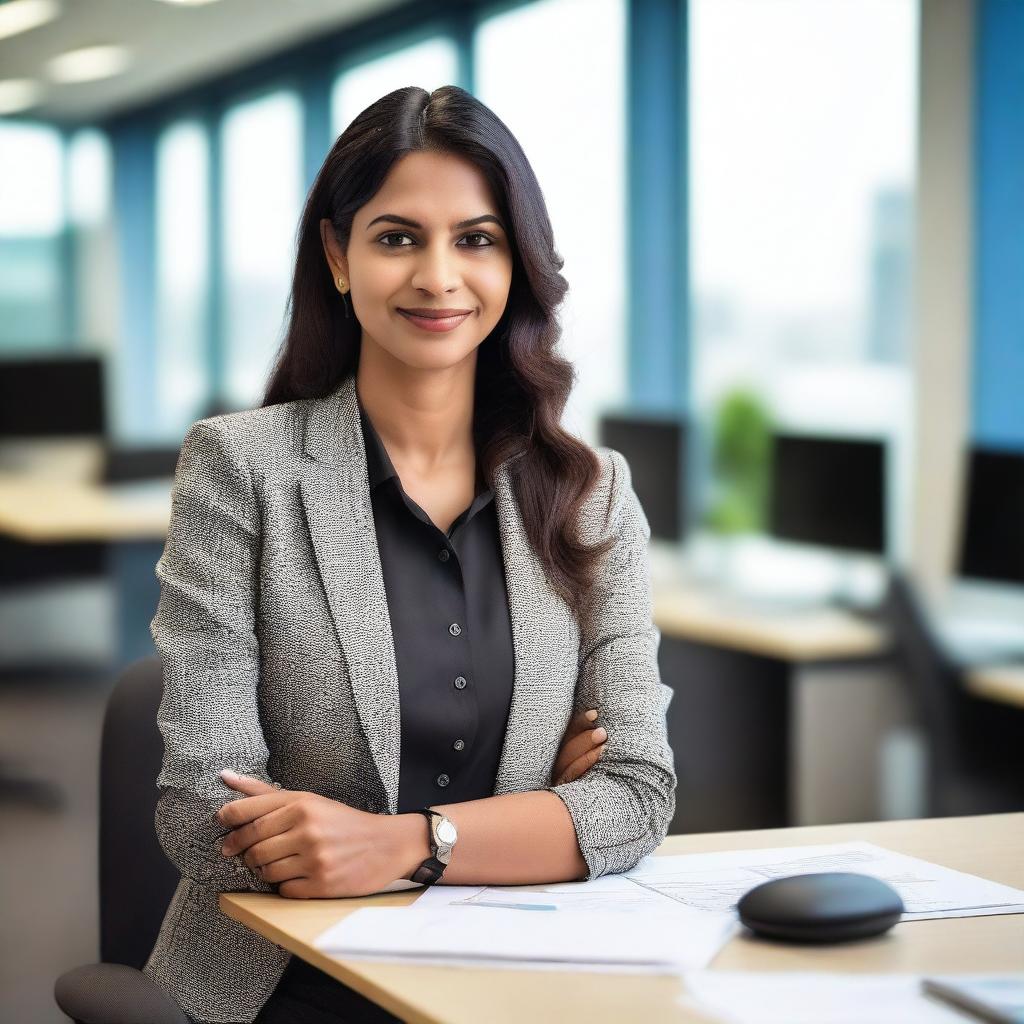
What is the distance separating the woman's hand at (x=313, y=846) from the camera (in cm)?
142

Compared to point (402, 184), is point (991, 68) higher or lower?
higher

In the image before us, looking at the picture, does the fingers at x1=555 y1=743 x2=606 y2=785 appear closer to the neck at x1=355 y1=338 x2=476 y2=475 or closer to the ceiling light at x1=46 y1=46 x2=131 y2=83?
the neck at x1=355 y1=338 x2=476 y2=475

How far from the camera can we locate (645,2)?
552 centimetres

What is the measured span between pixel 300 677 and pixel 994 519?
99.0 inches

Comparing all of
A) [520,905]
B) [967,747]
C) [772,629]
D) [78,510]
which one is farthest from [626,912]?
[78,510]

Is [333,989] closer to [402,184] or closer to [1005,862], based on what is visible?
[1005,862]

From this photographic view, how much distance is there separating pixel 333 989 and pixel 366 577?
44 cm

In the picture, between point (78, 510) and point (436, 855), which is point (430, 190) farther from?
point (78, 510)

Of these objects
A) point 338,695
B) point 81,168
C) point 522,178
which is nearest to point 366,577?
point 338,695

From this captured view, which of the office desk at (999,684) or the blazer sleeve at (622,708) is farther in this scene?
the office desk at (999,684)

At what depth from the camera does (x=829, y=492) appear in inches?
167

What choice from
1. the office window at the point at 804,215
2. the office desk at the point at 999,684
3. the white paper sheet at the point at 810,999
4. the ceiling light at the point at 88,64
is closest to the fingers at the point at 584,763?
the white paper sheet at the point at 810,999

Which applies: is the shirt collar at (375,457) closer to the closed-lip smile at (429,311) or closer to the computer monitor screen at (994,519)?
the closed-lip smile at (429,311)

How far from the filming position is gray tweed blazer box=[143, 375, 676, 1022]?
158 centimetres
